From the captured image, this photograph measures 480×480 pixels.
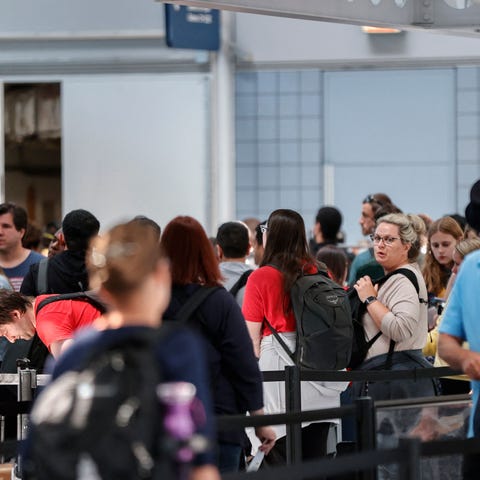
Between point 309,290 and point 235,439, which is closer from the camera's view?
point 235,439

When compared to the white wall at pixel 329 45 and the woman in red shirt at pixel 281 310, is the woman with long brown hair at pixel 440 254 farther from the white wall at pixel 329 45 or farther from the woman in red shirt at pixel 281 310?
the white wall at pixel 329 45

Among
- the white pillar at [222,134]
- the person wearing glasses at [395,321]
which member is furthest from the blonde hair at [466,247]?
the white pillar at [222,134]

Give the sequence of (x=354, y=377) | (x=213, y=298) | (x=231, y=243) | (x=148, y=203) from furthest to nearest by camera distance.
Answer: (x=148, y=203), (x=231, y=243), (x=354, y=377), (x=213, y=298)

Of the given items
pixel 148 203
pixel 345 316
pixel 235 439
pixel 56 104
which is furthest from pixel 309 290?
pixel 56 104

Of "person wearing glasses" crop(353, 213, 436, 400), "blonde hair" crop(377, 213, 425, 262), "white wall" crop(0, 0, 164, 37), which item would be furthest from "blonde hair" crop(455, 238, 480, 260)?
"white wall" crop(0, 0, 164, 37)

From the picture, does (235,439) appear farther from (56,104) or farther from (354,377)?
(56,104)

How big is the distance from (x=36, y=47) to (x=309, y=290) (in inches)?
281

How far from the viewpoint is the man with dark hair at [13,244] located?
9469mm

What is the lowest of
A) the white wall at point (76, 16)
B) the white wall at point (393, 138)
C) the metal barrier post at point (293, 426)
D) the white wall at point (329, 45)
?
the metal barrier post at point (293, 426)

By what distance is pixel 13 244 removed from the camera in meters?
9.52

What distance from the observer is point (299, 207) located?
43.7ft

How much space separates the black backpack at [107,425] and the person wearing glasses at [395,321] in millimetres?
3644

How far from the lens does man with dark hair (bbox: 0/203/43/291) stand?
947 cm

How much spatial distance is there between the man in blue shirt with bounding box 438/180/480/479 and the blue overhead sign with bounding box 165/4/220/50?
7879 mm
